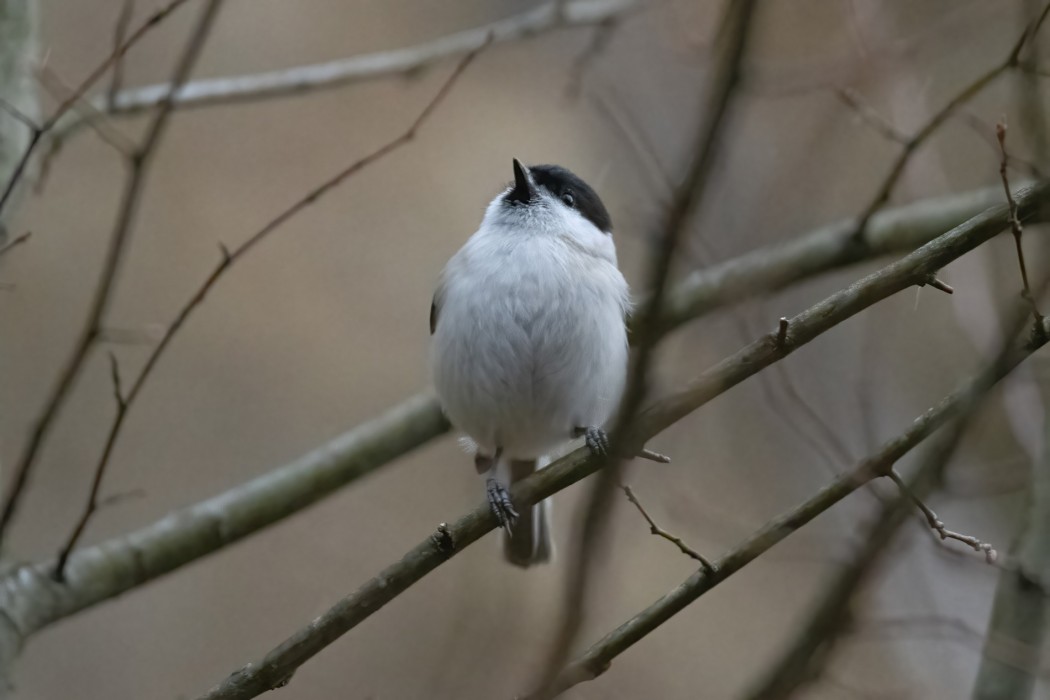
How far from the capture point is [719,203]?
19.1 feet

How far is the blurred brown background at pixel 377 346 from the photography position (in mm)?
5703

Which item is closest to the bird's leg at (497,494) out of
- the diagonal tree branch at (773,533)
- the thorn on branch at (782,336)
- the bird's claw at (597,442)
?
the bird's claw at (597,442)

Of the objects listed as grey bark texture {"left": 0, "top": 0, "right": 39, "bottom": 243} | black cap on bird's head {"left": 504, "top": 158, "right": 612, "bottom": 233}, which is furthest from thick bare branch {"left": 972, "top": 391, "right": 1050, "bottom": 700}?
grey bark texture {"left": 0, "top": 0, "right": 39, "bottom": 243}

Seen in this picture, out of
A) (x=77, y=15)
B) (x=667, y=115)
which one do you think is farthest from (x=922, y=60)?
(x=77, y=15)

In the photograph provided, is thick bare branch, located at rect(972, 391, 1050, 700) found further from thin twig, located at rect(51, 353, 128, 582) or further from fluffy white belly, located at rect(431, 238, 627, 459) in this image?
thin twig, located at rect(51, 353, 128, 582)

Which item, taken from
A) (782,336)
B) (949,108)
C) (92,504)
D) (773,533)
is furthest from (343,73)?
(773,533)

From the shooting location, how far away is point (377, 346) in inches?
275

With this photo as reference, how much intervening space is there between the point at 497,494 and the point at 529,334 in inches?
21.4

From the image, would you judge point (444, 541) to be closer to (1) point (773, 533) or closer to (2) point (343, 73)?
(1) point (773, 533)

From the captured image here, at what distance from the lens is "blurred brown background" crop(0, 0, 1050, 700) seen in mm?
5703

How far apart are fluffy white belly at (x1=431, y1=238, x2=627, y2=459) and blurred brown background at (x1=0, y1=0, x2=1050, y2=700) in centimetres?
163

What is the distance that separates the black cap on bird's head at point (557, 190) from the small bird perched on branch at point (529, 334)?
0.09m

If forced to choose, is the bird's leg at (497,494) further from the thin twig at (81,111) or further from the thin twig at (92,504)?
the thin twig at (81,111)

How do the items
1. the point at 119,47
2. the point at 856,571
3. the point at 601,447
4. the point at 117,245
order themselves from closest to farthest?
the point at 856,571, the point at 117,245, the point at 601,447, the point at 119,47
